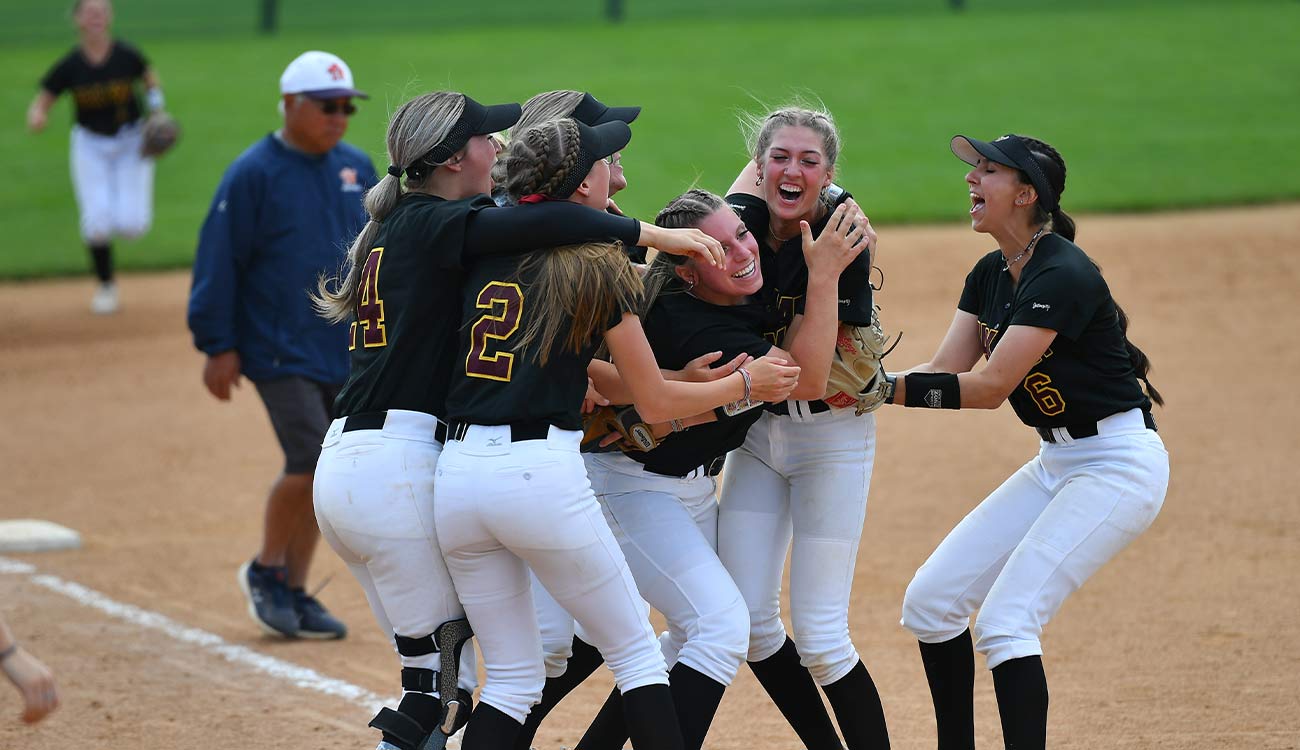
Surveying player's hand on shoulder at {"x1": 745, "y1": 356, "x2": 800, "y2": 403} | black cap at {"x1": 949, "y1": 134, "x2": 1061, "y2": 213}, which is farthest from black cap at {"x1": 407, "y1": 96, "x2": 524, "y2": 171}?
black cap at {"x1": 949, "y1": 134, "x2": 1061, "y2": 213}

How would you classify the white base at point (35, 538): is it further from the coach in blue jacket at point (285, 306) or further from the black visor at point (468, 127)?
the black visor at point (468, 127)

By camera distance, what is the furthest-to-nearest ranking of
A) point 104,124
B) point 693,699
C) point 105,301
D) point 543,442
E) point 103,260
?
point 105,301, point 103,260, point 104,124, point 693,699, point 543,442

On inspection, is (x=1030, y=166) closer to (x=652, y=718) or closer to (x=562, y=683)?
(x=652, y=718)

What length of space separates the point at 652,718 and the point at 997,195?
179 cm

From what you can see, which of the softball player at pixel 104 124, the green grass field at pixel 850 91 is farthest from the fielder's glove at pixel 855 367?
the green grass field at pixel 850 91

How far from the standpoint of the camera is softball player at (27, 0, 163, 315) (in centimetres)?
1225


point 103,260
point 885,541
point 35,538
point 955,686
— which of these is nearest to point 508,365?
point 955,686

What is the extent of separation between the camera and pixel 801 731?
4.31 metres

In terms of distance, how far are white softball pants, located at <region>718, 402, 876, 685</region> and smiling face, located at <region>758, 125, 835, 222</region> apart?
592mm

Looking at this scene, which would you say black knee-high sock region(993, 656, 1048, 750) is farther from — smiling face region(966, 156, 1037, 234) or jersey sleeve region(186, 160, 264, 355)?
jersey sleeve region(186, 160, 264, 355)

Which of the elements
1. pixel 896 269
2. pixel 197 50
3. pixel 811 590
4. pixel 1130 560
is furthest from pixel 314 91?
pixel 197 50

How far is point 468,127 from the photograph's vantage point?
12.3ft

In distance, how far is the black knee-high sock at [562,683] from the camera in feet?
13.9

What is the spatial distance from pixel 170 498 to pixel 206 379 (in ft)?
7.97
